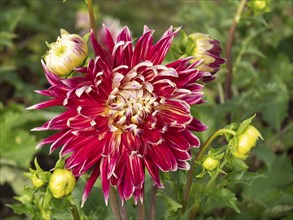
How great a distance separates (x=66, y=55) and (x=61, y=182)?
29cm

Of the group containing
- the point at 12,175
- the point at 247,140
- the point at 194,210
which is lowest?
the point at 12,175

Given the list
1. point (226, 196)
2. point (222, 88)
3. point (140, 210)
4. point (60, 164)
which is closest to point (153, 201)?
point (140, 210)

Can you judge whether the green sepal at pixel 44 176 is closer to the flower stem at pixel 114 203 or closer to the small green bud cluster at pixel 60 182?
the small green bud cluster at pixel 60 182

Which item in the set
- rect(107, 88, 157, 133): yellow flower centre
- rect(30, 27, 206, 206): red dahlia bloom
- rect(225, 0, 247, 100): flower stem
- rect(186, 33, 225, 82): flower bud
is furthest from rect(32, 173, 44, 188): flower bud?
rect(225, 0, 247, 100): flower stem

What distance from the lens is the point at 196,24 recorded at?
3.29 meters

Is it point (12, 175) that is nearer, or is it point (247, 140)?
point (247, 140)

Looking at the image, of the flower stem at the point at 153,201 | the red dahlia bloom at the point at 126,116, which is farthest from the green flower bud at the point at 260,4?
the flower stem at the point at 153,201

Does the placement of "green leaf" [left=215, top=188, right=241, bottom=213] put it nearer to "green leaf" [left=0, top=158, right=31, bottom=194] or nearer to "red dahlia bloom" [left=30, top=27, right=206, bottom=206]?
"red dahlia bloom" [left=30, top=27, right=206, bottom=206]

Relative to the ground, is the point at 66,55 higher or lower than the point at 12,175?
higher

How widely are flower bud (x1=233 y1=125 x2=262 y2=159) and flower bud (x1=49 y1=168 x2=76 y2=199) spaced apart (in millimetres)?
393

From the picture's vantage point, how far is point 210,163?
1.48 m

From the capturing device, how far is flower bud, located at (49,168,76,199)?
1.44 m

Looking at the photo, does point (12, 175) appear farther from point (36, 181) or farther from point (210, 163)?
point (210, 163)

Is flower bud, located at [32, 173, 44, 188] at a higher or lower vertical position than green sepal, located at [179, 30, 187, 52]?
lower
